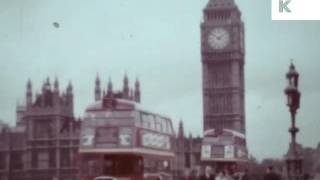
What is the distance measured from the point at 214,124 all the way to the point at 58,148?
1202 centimetres

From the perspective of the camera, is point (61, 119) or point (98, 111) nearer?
point (98, 111)

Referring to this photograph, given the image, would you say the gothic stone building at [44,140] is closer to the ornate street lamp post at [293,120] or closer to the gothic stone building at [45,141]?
the gothic stone building at [45,141]

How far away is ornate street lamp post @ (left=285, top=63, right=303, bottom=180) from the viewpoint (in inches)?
426

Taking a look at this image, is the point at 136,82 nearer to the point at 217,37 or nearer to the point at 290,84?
the point at 217,37

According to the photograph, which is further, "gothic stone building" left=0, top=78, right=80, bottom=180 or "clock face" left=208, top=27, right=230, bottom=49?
"clock face" left=208, top=27, right=230, bottom=49

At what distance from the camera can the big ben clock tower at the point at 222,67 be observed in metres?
46.0

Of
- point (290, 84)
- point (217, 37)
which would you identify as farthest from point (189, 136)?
point (290, 84)

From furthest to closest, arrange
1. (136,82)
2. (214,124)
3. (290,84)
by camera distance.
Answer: (214,124)
(136,82)
(290,84)

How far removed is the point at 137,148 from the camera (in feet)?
41.4

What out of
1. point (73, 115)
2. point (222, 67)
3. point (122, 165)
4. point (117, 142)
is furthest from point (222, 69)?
point (117, 142)

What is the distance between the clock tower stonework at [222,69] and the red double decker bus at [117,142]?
32.9 metres

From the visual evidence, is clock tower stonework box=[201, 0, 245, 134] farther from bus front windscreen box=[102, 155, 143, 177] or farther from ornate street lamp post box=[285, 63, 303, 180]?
ornate street lamp post box=[285, 63, 303, 180]

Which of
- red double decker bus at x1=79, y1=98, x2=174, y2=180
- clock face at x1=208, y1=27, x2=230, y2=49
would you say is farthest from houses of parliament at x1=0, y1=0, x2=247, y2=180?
red double decker bus at x1=79, y1=98, x2=174, y2=180

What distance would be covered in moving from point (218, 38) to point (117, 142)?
35.1 meters
